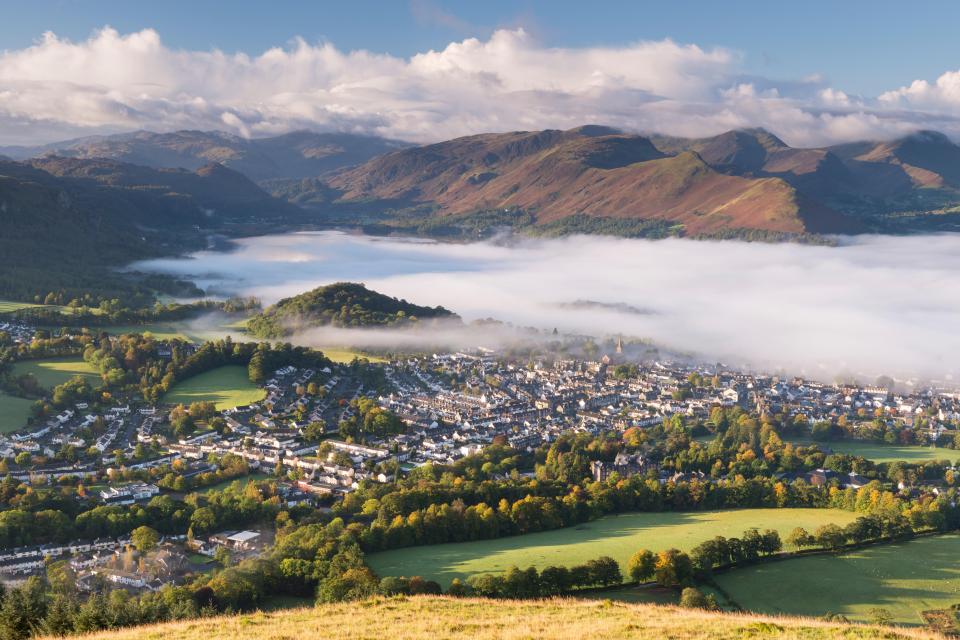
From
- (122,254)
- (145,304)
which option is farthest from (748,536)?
(122,254)

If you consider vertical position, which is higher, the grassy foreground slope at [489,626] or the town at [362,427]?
the grassy foreground slope at [489,626]

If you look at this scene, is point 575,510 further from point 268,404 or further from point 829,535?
point 268,404

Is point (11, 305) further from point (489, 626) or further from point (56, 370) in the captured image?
point (489, 626)

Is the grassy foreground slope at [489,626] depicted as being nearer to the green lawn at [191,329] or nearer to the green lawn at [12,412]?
the green lawn at [12,412]

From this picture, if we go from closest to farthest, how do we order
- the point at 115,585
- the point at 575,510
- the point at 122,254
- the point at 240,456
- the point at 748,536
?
the point at 115,585 < the point at 748,536 < the point at 575,510 < the point at 240,456 < the point at 122,254

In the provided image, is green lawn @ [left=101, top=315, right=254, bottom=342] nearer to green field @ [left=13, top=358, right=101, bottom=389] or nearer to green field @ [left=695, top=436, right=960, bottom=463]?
green field @ [left=13, top=358, right=101, bottom=389]

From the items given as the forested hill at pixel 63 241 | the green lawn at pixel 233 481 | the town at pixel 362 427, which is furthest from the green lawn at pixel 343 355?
the forested hill at pixel 63 241
